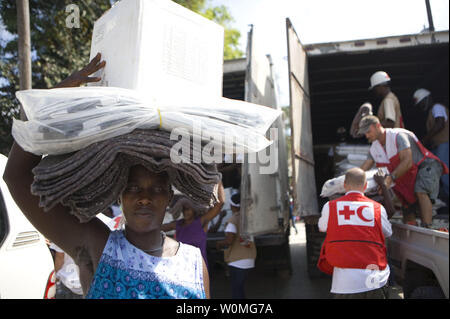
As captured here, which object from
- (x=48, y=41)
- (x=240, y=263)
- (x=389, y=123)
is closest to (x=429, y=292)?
(x=240, y=263)

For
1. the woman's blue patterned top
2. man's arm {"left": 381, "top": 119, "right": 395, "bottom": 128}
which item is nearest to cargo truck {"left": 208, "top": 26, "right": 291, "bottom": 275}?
man's arm {"left": 381, "top": 119, "right": 395, "bottom": 128}

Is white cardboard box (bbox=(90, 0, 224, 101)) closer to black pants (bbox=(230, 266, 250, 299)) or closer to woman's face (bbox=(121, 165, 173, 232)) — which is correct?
woman's face (bbox=(121, 165, 173, 232))

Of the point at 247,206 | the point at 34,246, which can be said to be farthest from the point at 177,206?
the point at 34,246

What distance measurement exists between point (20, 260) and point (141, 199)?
139 centimetres

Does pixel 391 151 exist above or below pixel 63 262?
above

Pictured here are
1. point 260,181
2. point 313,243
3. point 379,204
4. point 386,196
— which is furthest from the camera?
point 313,243

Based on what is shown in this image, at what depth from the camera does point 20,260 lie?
7.27ft

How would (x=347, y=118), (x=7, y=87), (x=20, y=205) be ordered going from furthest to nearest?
(x=347, y=118)
(x=7, y=87)
(x=20, y=205)

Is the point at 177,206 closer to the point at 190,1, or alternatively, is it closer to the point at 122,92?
the point at 122,92

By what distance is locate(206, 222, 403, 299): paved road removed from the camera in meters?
5.14

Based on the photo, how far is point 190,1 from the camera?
373 inches

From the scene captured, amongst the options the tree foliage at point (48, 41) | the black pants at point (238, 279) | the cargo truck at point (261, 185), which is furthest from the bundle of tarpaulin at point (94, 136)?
the tree foliage at point (48, 41)

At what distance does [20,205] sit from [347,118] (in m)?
7.36

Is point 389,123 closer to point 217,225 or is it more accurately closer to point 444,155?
point 444,155
